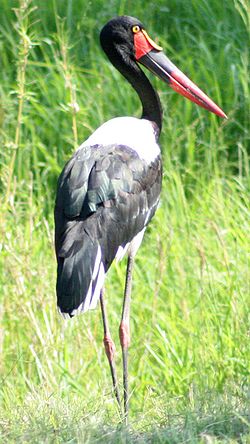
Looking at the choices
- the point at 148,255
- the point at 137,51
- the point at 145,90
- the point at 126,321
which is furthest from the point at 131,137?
the point at 148,255

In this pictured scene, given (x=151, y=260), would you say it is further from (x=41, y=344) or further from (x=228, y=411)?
(x=228, y=411)

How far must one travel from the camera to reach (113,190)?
4590 mm

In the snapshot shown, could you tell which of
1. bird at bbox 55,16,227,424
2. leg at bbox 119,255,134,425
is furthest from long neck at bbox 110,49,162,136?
leg at bbox 119,255,134,425

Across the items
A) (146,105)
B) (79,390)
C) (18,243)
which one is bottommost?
(79,390)

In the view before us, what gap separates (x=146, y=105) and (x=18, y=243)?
85 cm

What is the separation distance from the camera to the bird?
14.3 feet

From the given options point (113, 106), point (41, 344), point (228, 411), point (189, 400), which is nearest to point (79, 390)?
point (41, 344)

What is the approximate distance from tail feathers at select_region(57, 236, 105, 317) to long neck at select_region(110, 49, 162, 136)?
3.38 ft

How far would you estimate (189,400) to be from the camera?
14.4 ft

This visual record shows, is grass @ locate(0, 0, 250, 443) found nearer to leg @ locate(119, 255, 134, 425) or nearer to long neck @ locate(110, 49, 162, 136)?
leg @ locate(119, 255, 134, 425)

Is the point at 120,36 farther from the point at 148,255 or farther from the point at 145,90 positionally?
the point at 148,255

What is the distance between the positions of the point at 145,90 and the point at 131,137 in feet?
1.36

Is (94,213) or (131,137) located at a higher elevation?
(131,137)

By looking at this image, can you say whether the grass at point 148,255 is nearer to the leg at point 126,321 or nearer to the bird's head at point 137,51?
the leg at point 126,321
